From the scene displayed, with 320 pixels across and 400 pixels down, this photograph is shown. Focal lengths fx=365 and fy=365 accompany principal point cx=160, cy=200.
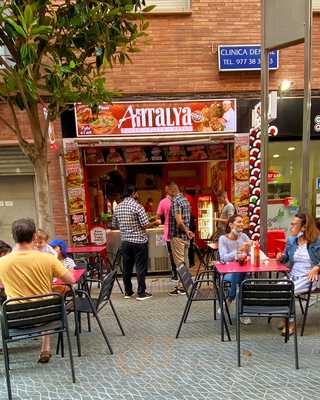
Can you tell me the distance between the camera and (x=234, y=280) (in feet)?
15.5

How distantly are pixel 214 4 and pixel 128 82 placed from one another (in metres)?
2.22

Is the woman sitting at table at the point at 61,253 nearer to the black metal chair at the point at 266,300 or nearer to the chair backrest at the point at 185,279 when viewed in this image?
the chair backrest at the point at 185,279

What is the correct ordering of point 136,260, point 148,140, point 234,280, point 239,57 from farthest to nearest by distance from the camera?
1. point 239,57
2. point 148,140
3. point 136,260
4. point 234,280

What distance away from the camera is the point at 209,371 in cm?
360

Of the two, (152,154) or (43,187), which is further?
(152,154)

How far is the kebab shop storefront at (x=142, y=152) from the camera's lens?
703 cm

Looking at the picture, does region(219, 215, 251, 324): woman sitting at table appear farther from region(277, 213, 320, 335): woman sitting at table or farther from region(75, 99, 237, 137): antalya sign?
region(75, 99, 237, 137): antalya sign

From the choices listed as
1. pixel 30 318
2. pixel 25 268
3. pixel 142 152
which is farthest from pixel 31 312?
pixel 142 152

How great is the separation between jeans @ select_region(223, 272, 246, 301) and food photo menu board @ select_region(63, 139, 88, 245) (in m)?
3.50

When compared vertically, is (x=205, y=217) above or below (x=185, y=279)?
above

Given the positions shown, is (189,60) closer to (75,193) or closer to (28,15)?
(75,193)

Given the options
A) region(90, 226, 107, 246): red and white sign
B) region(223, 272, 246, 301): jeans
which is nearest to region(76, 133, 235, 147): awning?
region(90, 226, 107, 246): red and white sign

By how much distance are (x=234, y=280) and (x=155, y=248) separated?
2.69 meters

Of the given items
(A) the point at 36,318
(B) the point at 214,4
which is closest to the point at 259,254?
(A) the point at 36,318
